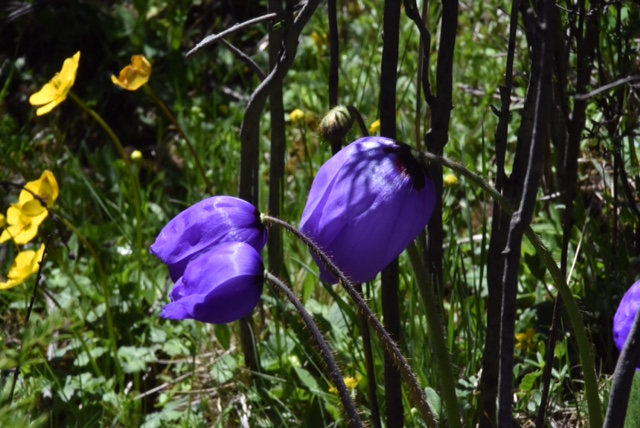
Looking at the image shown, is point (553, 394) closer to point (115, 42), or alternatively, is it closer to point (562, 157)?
point (562, 157)

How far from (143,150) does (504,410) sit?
219cm

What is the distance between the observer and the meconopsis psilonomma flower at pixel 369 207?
111cm

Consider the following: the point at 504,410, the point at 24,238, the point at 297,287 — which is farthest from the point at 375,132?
the point at 504,410

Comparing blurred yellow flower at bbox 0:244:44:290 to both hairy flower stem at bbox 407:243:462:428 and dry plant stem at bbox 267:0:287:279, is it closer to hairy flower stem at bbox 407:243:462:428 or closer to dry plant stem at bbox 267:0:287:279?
dry plant stem at bbox 267:0:287:279

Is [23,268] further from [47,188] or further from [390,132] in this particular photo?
[390,132]

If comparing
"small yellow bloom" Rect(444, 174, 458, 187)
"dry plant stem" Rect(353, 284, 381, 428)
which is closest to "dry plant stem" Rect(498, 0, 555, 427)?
"dry plant stem" Rect(353, 284, 381, 428)

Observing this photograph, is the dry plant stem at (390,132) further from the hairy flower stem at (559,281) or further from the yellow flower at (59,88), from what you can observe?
the yellow flower at (59,88)

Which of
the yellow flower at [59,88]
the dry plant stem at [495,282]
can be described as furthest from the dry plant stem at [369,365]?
the yellow flower at [59,88]

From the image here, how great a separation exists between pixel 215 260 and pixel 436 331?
0.31 meters

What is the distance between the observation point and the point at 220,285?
1.09 meters

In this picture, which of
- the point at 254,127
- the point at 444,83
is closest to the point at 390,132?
the point at 444,83

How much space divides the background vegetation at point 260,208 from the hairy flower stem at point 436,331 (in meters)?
0.26

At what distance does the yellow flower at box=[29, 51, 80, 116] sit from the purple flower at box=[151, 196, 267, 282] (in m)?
0.89

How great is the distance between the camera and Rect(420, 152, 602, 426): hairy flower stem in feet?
3.48
